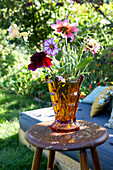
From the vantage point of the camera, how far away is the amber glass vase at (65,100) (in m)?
1.04

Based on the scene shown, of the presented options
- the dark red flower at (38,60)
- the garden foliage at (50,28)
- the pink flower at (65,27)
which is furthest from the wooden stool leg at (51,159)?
the garden foliage at (50,28)

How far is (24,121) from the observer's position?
2182 mm

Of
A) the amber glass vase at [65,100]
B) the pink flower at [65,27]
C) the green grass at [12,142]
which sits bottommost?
the green grass at [12,142]

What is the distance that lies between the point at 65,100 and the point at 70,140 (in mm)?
222

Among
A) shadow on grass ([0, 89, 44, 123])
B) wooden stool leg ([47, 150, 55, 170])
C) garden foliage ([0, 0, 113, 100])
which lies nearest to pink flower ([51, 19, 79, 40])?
wooden stool leg ([47, 150, 55, 170])

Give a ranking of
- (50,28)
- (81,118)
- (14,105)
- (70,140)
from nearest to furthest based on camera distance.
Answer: (70,140), (81,118), (14,105), (50,28)

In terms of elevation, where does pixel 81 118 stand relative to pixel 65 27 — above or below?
below

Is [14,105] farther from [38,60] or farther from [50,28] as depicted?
[38,60]

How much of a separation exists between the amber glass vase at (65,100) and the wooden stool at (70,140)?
50mm

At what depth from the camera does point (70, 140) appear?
96 cm

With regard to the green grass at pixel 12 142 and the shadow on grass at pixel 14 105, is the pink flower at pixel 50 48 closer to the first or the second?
the green grass at pixel 12 142

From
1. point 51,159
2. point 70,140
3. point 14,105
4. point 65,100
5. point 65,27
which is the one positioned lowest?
point 14,105

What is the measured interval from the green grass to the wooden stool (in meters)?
0.86

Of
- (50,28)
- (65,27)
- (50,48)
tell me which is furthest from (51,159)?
(50,28)
